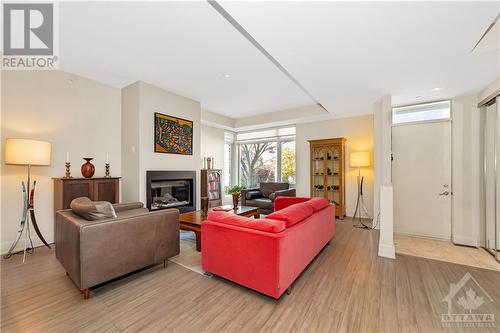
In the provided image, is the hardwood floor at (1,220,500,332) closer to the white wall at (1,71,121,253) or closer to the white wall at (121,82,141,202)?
the white wall at (1,71,121,253)

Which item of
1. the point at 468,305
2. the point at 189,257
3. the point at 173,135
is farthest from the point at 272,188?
the point at 468,305

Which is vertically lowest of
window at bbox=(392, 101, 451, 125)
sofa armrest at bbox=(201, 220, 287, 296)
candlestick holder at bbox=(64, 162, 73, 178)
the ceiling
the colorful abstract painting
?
sofa armrest at bbox=(201, 220, 287, 296)

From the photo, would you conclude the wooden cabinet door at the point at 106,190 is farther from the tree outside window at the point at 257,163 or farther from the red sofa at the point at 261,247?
the tree outside window at the point at 257,163

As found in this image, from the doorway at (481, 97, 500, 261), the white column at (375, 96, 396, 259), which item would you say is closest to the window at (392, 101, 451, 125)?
the doorway at (481, 97, 500, 261)

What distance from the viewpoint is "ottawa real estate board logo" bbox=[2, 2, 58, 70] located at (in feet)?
7.38

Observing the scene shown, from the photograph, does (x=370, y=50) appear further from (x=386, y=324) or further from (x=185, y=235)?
(x=185, y=235)

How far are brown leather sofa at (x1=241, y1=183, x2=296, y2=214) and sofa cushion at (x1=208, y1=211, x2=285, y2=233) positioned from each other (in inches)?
117

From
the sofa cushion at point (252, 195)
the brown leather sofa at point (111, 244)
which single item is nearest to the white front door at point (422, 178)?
the sofa cushion at point (252, 195)

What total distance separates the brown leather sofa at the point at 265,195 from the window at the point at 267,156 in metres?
0.89

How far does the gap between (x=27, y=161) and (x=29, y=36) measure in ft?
5.24

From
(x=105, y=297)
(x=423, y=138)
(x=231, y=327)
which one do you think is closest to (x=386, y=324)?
(x=231, y=327)

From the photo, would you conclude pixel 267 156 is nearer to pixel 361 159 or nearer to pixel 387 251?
pixel 361 159

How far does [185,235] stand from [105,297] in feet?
6.56

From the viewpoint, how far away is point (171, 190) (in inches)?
185
